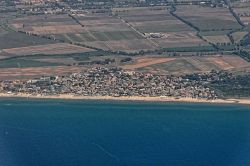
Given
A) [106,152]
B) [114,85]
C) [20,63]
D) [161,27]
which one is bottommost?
[106,152]

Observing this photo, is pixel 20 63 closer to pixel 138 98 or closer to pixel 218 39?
pixel 138 98

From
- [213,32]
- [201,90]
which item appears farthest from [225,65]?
[213,32]

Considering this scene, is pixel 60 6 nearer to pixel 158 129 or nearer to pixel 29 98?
pixel 29 98

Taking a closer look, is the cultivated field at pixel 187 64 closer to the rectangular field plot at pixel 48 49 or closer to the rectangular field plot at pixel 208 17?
the rectangular field plot at pixel 48 49

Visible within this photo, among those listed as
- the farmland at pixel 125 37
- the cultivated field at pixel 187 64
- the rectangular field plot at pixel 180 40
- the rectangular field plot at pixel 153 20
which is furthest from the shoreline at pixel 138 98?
the rectangular field plot at pixel 153 20

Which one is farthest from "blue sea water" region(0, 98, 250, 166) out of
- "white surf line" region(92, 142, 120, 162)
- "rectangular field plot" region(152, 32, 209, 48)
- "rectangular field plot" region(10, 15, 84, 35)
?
"rectangular field plot" region(10, 15, 84, 35)

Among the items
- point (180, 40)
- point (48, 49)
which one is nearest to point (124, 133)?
point (48, 49)
